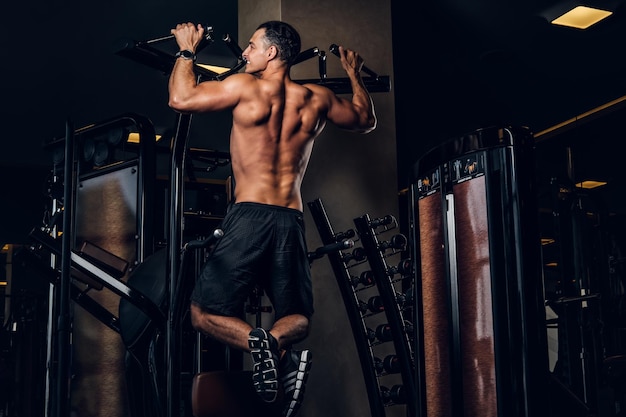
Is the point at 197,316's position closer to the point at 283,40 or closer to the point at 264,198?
the point at 264,198

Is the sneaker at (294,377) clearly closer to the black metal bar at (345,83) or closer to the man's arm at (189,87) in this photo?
the man's arm at (189,87)

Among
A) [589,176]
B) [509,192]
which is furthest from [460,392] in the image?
[589,176]

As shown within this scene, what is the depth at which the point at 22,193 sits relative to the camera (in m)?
12.9

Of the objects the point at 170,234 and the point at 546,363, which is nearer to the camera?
the point at 546,363

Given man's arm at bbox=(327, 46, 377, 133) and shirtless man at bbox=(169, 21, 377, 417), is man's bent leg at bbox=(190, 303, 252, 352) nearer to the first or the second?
shirtless man at bbox=(169, 21, 377, 417)

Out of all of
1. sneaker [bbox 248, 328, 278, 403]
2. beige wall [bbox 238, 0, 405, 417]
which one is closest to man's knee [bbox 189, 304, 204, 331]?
sneaker [bbox 248, 328, 278, 403]

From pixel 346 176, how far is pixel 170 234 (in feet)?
6.47

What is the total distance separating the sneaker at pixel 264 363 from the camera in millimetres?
2850

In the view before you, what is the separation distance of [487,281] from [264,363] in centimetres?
94

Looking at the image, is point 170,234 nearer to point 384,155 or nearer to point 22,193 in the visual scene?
point 384,155

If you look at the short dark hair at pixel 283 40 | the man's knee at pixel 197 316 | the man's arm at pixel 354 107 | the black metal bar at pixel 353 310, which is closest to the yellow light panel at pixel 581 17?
the man's arm at pixel 354 107

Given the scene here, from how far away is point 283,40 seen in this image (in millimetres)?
3521

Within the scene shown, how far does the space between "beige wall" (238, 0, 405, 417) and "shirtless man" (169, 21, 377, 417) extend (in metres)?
1.04

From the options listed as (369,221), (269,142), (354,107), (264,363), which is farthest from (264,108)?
(264,363)
